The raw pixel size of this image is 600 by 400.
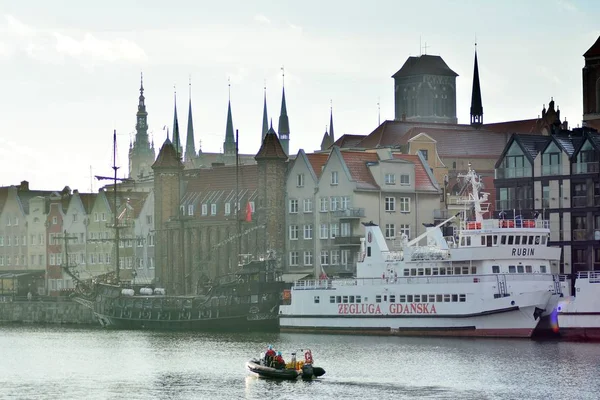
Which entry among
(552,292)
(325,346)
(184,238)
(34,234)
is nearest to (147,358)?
(325,346)

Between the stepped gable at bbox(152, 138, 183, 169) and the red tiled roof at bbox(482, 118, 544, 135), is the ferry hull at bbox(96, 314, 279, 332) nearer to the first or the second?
the stepped gable at bbox(152, 138, 183, 169)

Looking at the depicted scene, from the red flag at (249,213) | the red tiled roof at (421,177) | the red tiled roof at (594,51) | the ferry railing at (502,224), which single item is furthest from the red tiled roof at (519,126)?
the ferry railing at (502,224)

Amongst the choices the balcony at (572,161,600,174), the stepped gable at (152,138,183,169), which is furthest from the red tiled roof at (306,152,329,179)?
the balcony at (572,161,600,174)

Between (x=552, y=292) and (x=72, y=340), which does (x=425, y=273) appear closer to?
(x=552, y=292)

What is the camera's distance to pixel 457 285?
112000mm

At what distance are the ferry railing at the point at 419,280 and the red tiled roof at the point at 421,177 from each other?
1777cm

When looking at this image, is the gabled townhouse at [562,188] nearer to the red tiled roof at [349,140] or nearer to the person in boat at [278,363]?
the person in boat at [278,363]

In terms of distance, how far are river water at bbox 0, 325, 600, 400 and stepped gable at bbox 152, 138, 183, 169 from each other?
1450 inches

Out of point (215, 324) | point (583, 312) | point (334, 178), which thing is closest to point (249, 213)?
point (334, 178)

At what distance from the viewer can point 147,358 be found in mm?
104312

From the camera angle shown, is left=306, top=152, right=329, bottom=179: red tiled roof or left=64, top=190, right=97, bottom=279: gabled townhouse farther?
left=64, top=190, right=97, bottom=279: gabled townhouse

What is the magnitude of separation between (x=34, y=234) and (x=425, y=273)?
74.4 metres

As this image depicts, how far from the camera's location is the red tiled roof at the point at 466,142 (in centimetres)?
16800

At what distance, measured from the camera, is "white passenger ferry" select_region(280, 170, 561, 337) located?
363 ft
